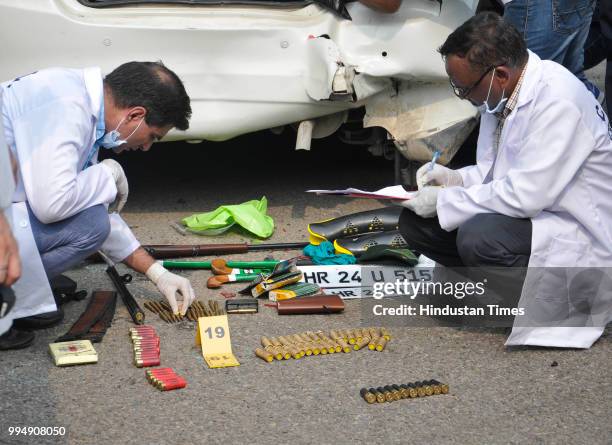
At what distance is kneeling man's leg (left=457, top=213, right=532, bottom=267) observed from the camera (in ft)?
13.1

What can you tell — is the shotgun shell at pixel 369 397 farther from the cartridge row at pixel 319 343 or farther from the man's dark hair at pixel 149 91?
the man's dark hair at pixel 149 91

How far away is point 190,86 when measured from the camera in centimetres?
518

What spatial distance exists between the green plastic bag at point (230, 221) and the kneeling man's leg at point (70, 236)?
4.32 ft

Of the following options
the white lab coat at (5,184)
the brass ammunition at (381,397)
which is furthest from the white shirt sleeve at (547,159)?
the white lab coat at (5,184)

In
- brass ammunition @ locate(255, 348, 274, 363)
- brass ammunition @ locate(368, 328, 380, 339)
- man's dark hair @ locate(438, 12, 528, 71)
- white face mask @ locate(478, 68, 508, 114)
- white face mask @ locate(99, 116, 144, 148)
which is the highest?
man's dark hair @ locate(438, 12, 528, 71)

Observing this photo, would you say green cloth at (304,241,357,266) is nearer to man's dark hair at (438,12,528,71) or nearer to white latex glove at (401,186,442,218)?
white latex glove at (401,186,442,218)

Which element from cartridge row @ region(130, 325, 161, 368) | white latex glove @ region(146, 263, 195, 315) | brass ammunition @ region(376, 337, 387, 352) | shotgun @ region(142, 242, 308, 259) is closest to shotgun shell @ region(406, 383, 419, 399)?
brass ammunition @ region(376, 337, 387, 352)

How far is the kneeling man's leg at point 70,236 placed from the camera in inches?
155

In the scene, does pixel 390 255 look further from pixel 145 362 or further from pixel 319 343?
pixel 145 362

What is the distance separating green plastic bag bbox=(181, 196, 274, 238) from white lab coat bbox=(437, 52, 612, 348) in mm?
1528

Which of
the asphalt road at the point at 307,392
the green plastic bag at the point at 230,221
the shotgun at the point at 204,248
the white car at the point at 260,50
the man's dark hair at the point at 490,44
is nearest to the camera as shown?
the asphalt road at the point at 307,392

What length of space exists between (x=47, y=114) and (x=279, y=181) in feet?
8.63

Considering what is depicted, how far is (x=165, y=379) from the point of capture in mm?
3643

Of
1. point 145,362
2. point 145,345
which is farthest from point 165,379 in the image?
point 145,345
